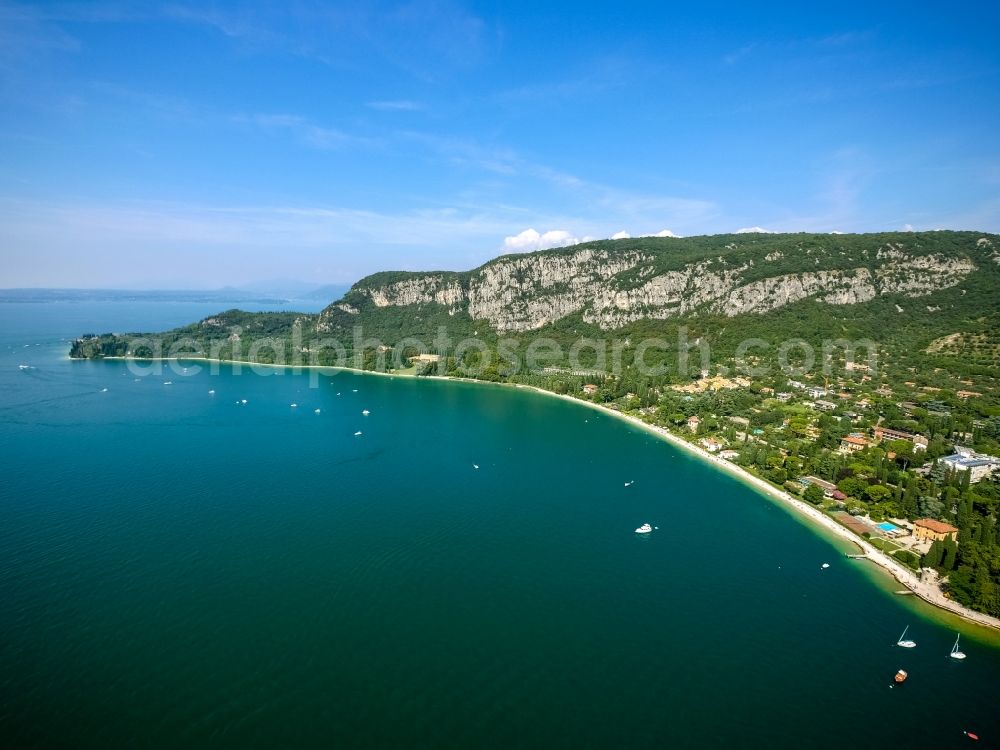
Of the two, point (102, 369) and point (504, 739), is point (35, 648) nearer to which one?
point (504, 739)

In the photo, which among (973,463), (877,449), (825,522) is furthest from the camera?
(877,449)

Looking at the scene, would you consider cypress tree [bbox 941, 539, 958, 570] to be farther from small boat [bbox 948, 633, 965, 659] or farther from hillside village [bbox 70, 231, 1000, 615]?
small boat [bbox 948, 633, 965, 659]

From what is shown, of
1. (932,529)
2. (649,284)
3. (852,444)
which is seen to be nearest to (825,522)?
(932,529)

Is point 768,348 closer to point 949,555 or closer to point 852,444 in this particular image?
point 852,444

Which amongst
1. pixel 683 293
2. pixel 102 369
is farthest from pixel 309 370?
pixel 683 293

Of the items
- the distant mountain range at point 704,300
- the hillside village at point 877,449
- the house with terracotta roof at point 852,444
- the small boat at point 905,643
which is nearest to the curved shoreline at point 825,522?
the hillside village at point 877,449

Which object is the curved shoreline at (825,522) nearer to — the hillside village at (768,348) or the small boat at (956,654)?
the hillside village at (768,348)
